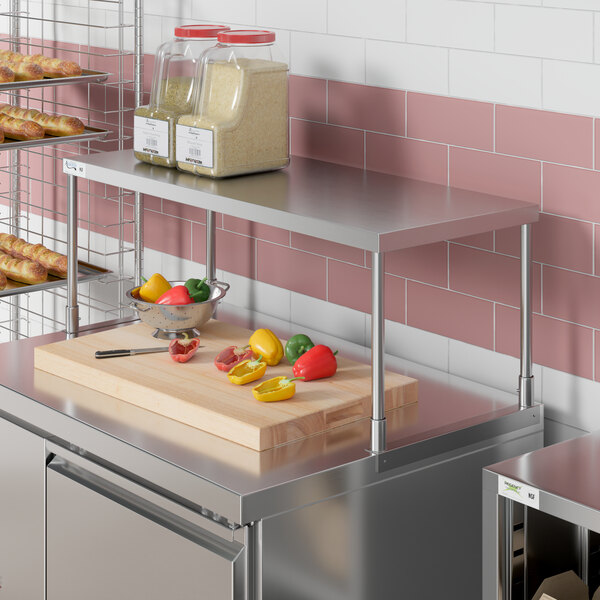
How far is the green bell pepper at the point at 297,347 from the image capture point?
2.28 meters

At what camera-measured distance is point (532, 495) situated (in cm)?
170

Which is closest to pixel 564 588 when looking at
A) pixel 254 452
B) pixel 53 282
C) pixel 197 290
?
pixel 254 452

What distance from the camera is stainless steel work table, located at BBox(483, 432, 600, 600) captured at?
65.6 inches

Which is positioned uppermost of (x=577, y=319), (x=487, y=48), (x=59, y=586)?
(x=487, y=48)

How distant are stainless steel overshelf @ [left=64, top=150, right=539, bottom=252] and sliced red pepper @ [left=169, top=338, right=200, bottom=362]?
304mm

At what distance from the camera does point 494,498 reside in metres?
1.77

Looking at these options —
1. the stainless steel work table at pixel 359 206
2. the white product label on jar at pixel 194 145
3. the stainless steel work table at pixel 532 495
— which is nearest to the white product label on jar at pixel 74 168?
the stainless steel work table at pixel 359 206

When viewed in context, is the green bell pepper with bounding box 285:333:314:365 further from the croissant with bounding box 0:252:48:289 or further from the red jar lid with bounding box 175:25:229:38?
the croissant with bounding box 0:252:48:289

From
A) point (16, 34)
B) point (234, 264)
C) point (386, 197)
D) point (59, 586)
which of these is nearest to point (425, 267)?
point (386, 197)

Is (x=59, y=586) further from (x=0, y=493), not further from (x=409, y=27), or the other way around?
(x=409, y=27)

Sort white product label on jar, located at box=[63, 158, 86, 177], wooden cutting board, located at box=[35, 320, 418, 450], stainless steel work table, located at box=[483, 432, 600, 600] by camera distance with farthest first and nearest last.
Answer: white product label on jar, located at box=[63, 158, 86, 177]
wooden cutting board, located at box=[35, 320, 418, 450]
stainless steel work table, located at box=[483, 432, 600, 600]

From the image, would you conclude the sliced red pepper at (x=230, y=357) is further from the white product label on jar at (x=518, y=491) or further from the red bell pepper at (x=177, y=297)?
the white product label on jar at (x=518, y=491)

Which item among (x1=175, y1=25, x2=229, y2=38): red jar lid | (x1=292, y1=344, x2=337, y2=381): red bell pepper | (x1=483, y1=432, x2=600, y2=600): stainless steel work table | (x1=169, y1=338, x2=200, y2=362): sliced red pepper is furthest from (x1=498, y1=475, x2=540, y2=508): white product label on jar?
(x1=175, y1=25, x2=229, y2=38): red jar lid

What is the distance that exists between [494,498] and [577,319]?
0.50m
